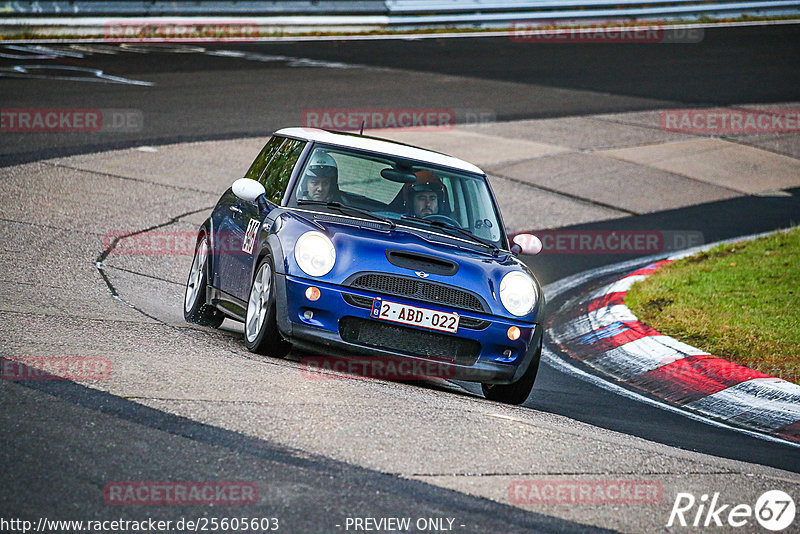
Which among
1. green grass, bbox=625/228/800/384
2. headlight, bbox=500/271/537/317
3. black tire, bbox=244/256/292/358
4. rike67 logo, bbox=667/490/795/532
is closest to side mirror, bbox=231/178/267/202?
black tire, bbox=244/256/292/358

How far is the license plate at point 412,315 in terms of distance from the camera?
6.69 m

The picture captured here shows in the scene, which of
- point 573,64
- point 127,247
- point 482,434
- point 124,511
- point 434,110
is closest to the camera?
point 124,511

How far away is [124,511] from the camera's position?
13.6 feet

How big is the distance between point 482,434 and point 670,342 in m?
3.91

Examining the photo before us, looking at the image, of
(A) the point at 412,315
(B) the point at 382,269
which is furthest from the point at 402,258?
(A) the point at 412,315

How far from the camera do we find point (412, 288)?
22.1ft

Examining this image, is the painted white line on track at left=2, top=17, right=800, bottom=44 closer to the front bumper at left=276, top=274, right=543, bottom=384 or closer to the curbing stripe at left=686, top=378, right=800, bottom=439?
the front bumper at left=276, top=274, right=543, bottom=384

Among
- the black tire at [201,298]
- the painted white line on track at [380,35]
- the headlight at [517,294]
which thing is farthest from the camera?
the painted white line on track at [380,35]

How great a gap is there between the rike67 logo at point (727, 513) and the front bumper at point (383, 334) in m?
2.00

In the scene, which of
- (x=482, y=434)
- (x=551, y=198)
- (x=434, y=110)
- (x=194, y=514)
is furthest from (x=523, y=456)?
(x=434, y=110)

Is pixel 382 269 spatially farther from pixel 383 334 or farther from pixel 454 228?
pixel 454 228

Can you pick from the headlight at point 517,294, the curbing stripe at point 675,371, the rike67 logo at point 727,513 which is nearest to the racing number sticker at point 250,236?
the headlight at point 517,294

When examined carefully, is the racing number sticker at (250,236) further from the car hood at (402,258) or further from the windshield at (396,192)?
the car hood at (402,258)

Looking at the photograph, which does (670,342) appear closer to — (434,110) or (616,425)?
(616,425)
